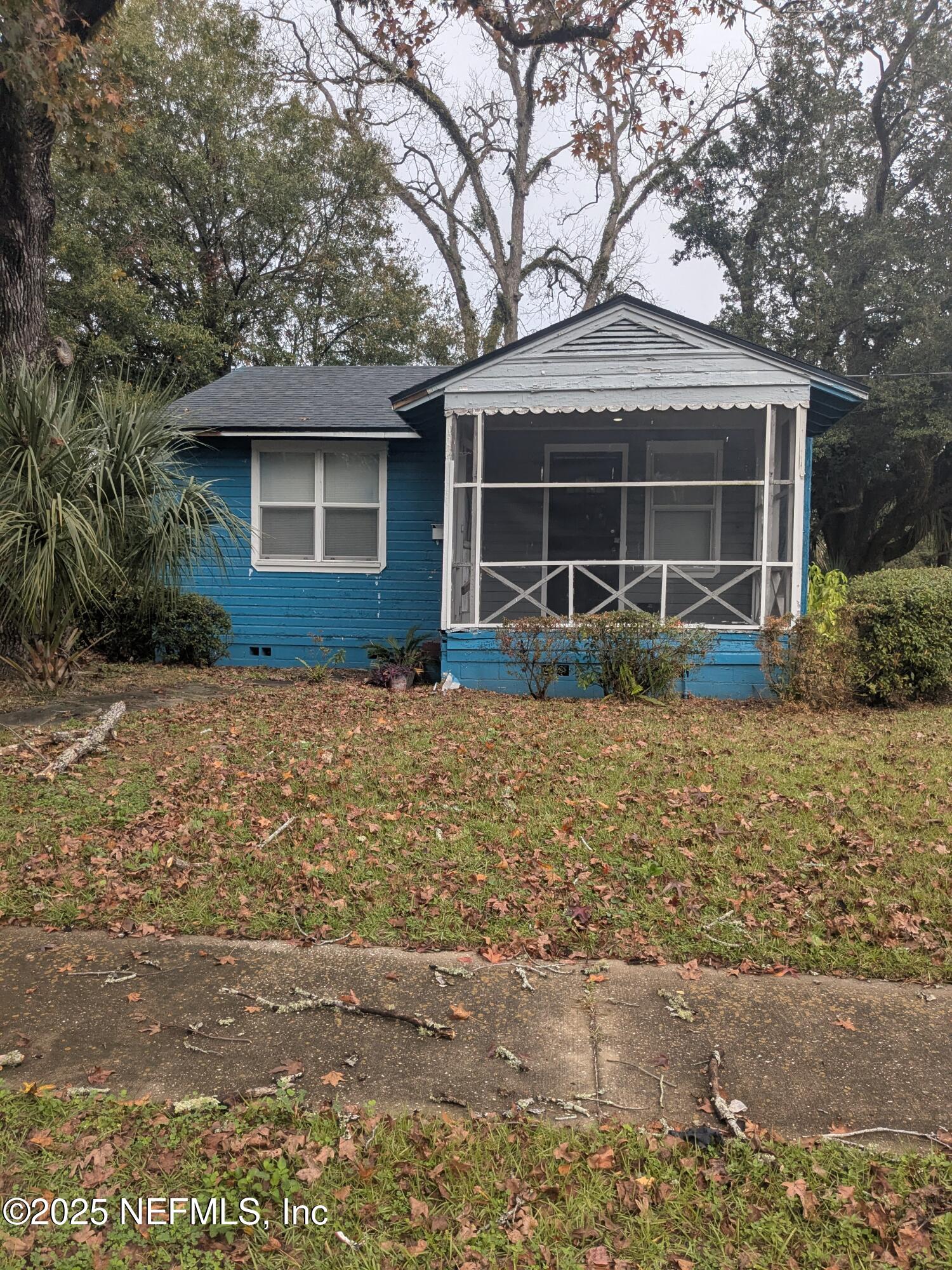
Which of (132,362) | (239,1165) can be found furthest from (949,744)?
(132,362)

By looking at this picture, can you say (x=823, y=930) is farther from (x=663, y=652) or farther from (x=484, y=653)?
(x=484, y=653)

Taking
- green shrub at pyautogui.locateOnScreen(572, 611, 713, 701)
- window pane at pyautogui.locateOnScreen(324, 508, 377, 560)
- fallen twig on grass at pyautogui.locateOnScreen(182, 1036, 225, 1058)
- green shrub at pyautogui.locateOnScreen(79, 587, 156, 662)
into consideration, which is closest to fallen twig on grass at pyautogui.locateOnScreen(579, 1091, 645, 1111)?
fallen twig on grass at pyautogui.locateOnScreen(182, 1036, 225, 1058)

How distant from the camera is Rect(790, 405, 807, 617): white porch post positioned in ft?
31.1

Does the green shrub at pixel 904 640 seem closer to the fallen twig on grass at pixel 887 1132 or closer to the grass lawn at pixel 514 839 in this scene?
the grass lawn at pixel 514 839

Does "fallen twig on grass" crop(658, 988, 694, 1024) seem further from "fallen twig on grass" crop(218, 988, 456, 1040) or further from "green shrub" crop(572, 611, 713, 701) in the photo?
"green shrub" crop(572, 611, 713, 701)

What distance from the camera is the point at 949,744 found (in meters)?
6.97

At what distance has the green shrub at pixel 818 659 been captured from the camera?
8609 millimetres

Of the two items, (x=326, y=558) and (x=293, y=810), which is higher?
(x=326, y=558)

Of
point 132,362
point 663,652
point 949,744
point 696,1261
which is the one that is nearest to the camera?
point 696,1261

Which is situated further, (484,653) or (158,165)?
(158,165)

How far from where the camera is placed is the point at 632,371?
32.1 feet

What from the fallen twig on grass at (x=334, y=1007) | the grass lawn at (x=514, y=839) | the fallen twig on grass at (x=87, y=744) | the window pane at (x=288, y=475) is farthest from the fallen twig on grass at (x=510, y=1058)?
the window pane at (x=288, y=475)

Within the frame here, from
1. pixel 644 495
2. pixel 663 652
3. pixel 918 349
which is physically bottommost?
pixel 663 652

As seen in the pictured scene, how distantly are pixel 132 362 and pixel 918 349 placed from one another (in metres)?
18.2
